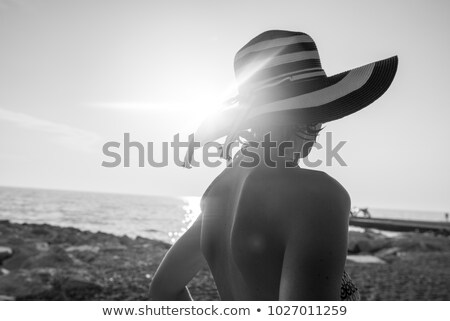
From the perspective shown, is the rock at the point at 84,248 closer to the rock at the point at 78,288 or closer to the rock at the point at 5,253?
the rock at the point at 5,253

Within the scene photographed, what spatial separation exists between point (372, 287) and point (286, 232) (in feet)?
27.1

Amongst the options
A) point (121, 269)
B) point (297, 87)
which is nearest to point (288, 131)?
point (297, 87)

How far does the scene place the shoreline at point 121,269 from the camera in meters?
6.91

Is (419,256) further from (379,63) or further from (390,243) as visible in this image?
(379,63)

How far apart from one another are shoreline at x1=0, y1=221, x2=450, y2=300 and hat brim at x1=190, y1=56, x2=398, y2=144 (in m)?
6.17

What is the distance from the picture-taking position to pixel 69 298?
6.57 meters

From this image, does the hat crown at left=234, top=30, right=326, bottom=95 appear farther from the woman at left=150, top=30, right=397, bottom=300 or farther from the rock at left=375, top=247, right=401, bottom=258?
the rock at left=375, top=247, right=401, bottom=258

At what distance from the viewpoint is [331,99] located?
1200mm

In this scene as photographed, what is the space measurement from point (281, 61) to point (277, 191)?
0.51 metres

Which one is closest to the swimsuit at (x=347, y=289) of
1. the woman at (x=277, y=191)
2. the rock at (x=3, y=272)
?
the woman at (x=277, y=191)

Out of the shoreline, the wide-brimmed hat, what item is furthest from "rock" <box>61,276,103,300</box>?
the wide-brimmed hat

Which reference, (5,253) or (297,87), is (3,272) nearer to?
(5,253)

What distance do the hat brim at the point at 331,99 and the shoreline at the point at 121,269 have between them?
6.17 meters

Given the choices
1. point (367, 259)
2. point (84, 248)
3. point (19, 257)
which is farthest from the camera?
point (367, 259)
